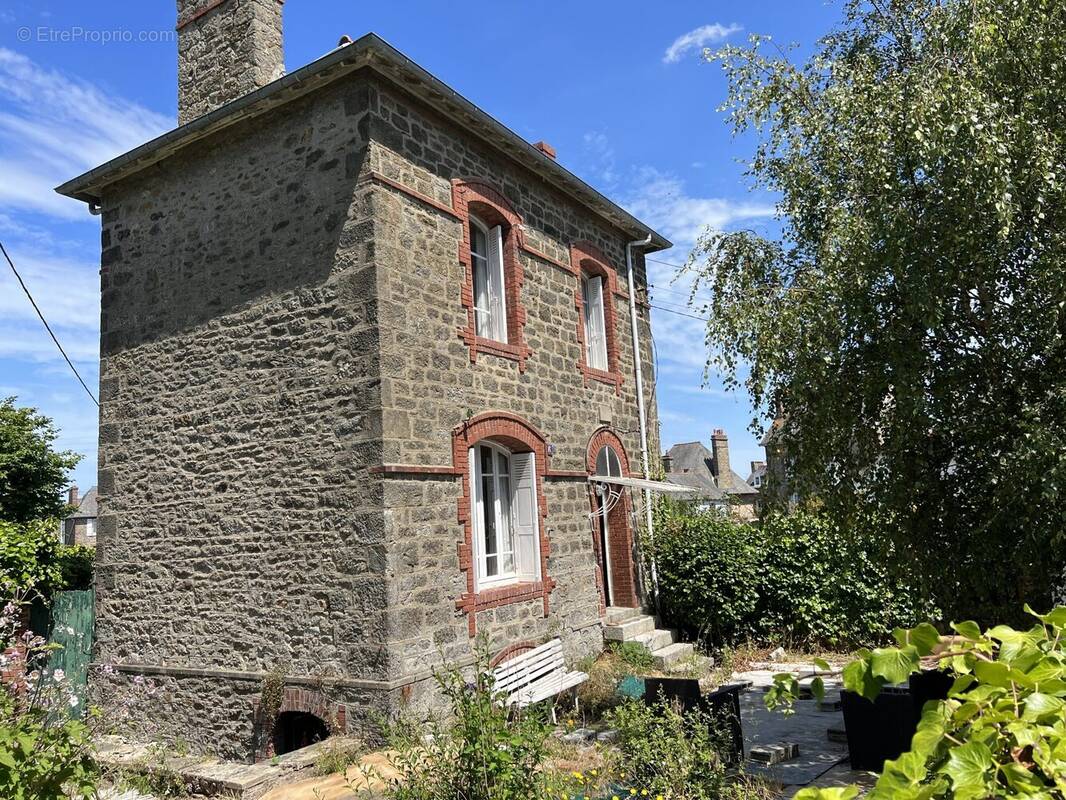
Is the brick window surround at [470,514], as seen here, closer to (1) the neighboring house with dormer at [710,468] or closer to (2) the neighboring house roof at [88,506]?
(1) the neighboring house with dormer at [710,468]

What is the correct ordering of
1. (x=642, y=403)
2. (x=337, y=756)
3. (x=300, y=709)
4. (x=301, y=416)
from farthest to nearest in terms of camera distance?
(x=642, y=403)
(x=301, y=416)
(x=300, y=709)
(x=337, y=756)

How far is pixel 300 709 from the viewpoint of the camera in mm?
7980

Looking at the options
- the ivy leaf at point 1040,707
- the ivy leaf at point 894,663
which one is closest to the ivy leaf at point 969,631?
the ivy leaf at point 894,663

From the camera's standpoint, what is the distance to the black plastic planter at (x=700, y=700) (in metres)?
6.28

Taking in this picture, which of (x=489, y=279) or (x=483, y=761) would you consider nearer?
(x=483, y=761)

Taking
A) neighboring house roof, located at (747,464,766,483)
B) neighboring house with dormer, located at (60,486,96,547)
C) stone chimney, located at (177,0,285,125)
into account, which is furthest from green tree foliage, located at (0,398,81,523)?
neighboring house roof, located at (747,464,766,483)

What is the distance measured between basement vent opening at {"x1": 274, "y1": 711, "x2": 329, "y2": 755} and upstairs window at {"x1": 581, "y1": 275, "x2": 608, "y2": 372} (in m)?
6.60

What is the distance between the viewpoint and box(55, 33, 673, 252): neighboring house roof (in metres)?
8.09

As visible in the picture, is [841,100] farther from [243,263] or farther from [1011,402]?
[243,263]

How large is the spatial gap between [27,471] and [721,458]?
32.1 meters

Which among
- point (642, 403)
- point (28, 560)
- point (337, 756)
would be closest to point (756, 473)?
point (642, 403)

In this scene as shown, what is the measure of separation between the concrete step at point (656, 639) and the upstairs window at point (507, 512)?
2.49m

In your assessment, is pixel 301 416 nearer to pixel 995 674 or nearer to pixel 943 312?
pixel 943 312

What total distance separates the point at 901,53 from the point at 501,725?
6.78m
